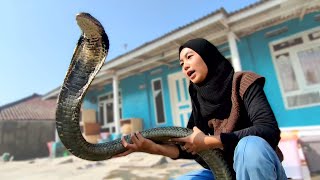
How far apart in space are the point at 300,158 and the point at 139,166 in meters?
4.22

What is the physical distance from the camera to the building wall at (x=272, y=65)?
661cm

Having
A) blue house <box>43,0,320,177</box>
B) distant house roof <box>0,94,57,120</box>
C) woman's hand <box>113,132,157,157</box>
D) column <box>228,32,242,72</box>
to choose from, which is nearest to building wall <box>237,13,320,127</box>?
blue house <box>43,0,320,177</box>

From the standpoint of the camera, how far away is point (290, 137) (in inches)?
134

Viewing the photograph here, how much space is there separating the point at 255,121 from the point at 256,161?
0.26m

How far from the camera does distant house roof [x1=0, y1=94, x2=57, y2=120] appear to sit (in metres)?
22.6

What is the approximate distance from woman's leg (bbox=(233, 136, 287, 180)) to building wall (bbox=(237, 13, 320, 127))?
635 cm

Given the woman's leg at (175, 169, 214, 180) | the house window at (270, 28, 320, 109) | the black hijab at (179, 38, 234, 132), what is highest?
the house window at (270, 28, 320, 109)

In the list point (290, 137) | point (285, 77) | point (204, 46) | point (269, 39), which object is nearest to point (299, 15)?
point (269, 39)

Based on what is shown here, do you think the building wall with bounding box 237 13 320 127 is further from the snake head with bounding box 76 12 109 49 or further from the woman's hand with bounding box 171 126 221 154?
the snake head with bounding box 76 12 109 49

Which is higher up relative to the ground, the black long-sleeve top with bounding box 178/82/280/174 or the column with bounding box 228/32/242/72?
the column with bounding box 228/32/242/72

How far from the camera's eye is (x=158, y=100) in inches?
406

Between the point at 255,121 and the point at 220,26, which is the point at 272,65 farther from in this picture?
the point at 255,121

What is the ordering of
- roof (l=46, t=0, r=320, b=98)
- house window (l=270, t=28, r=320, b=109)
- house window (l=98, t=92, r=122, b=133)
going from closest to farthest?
1. roof (l=46, t=0, r=320, b=98)
2. house window (l=270, t=28, r=320, b=109)
3. house window (l=98, t=92, r=122, b=133)

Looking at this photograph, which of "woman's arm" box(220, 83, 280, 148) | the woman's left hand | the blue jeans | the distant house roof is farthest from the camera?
the distant house roof
